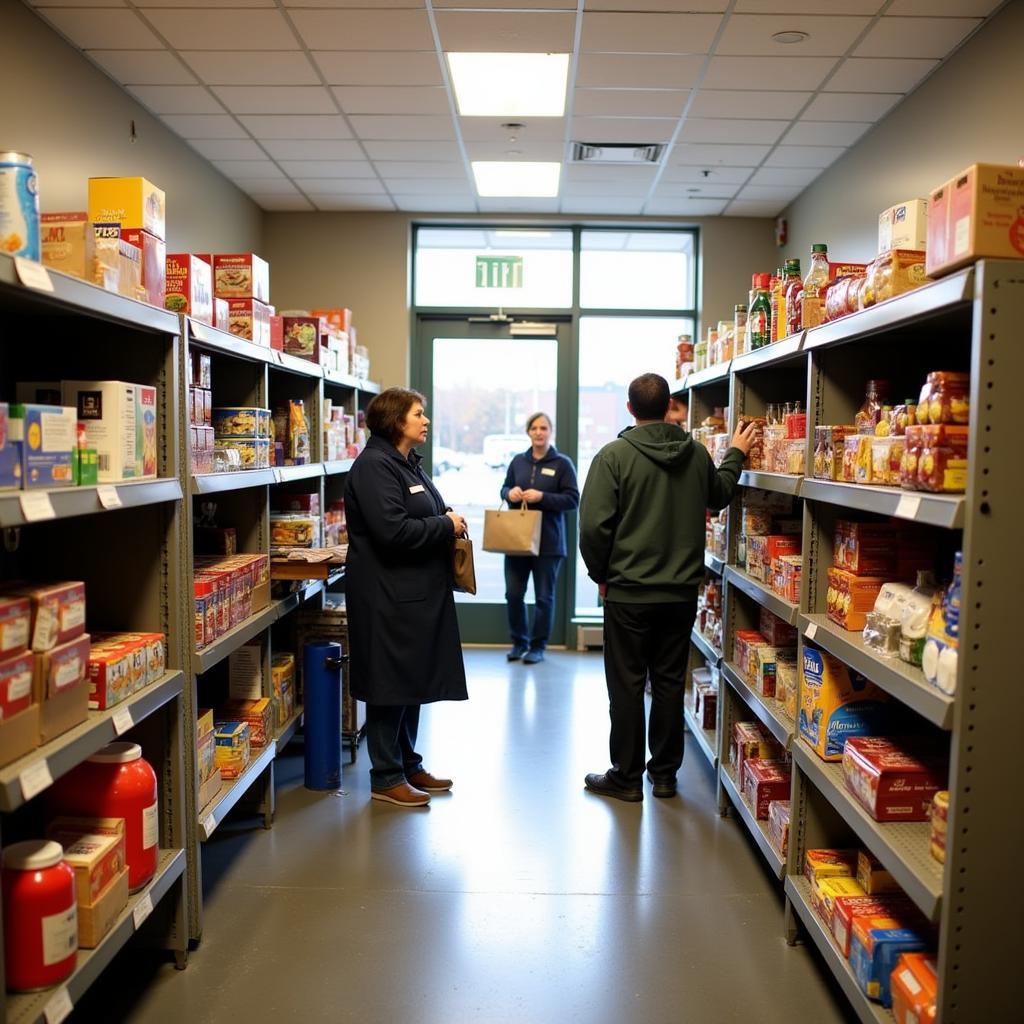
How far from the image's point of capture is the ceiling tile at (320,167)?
607 cm

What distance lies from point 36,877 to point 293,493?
2862mm

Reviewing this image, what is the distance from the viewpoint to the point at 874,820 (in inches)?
97.1

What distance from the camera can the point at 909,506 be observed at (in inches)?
85.9

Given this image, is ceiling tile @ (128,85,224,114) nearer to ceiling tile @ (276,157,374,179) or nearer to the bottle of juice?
ceiling tile @ (276,157,374,179)

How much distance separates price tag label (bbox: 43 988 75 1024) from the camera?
197 cm

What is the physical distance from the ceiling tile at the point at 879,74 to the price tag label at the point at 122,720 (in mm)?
4146

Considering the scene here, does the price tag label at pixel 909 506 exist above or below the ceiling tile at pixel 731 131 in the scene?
below

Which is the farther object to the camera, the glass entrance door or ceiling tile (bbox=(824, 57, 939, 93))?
the glass entrance door

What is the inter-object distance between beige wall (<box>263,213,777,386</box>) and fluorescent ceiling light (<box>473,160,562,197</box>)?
0.72 metres

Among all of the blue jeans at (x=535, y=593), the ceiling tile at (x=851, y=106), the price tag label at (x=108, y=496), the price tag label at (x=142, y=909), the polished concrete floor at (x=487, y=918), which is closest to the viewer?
the price tag label at (x=108, y=496)

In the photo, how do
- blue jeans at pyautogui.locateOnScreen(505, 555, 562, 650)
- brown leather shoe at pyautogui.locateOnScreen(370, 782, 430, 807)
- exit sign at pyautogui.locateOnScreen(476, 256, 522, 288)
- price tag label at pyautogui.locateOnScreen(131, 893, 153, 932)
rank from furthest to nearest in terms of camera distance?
exit sign at pyautogui.locateOnScreen(476, 256, 522, 288)
blue jeans at pyautogui.locateOnScreen(505, 555, 562, 650)
brown leather shoe at pyautogui.locateOnScreen(370, 782, 430, 807)
price tag label at pyautogui.locateOnScreen(131, 893, 153, 932)

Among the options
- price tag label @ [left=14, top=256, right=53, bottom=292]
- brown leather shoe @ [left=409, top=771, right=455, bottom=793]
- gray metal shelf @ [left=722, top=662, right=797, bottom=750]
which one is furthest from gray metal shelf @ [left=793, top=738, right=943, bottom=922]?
price tag label @ [left=14, top=256, right=53, bottom=292]

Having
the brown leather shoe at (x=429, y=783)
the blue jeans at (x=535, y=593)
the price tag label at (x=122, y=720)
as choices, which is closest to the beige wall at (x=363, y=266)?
the blue jeans at (x=535, y=593)

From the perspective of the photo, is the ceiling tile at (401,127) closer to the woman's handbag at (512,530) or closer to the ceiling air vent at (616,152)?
the ceiling air vent at (616,152)
